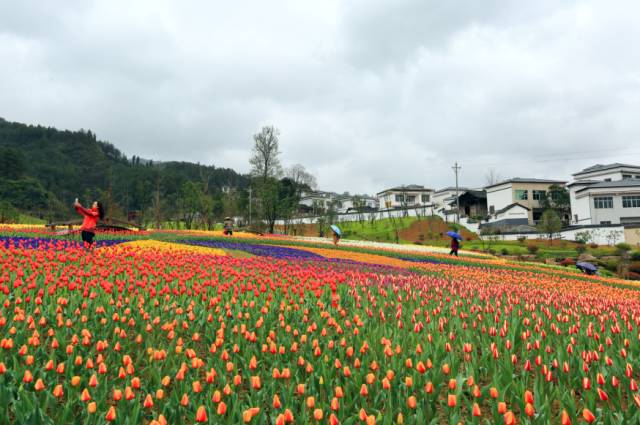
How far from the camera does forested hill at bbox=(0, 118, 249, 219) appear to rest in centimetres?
6191

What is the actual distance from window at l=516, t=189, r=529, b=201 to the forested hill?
46.5 meters

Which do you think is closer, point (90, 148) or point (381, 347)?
point (381, 347)

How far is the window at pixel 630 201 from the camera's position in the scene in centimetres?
5984

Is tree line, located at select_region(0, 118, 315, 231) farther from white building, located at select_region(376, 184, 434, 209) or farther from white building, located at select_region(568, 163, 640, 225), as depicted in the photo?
white building, located at select_region(568, 163, 640, 225)

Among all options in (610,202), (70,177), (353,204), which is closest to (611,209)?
(610,202)

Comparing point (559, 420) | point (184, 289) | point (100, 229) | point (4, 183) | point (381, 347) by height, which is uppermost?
point (4, 183)

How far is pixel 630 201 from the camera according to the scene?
59969 mm

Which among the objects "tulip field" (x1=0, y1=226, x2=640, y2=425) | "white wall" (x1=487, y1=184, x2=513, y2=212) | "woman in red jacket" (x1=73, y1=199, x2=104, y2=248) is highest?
"white wall" (x1=487, y1=184, x2=513, y2=212)

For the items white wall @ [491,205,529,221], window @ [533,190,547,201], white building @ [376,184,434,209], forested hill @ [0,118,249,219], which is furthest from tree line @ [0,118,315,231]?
A: window @ [533,190,547,201]

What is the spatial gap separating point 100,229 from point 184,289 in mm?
17211

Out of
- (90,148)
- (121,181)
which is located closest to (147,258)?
(121,181)

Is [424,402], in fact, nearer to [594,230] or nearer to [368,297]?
[368,297]

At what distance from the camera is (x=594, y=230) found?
1919 inches

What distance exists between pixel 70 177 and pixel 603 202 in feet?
267
